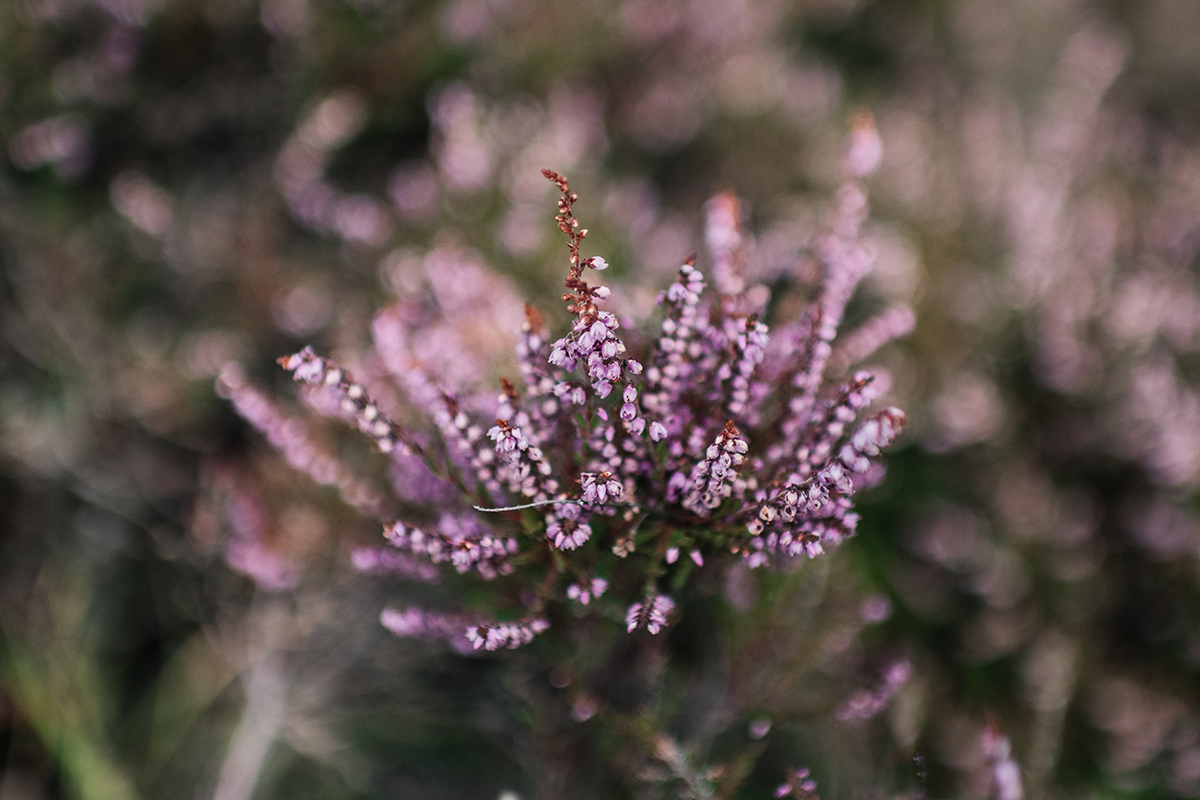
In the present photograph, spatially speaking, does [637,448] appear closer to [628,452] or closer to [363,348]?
[628,452]

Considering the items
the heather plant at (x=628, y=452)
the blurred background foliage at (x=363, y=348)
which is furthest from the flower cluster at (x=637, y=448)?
the blurred background foliage at (x=363, y=348)

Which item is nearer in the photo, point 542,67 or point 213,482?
point 213,482

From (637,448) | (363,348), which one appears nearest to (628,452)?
(637,448)

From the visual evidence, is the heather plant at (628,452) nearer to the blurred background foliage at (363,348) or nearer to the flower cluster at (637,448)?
the flower cluster at (637,448)

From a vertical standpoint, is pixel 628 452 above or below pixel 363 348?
below

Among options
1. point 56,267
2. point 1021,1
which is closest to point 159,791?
point 56,267

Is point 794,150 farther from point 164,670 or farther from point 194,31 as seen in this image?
point 164,670

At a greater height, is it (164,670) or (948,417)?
(948,417)
